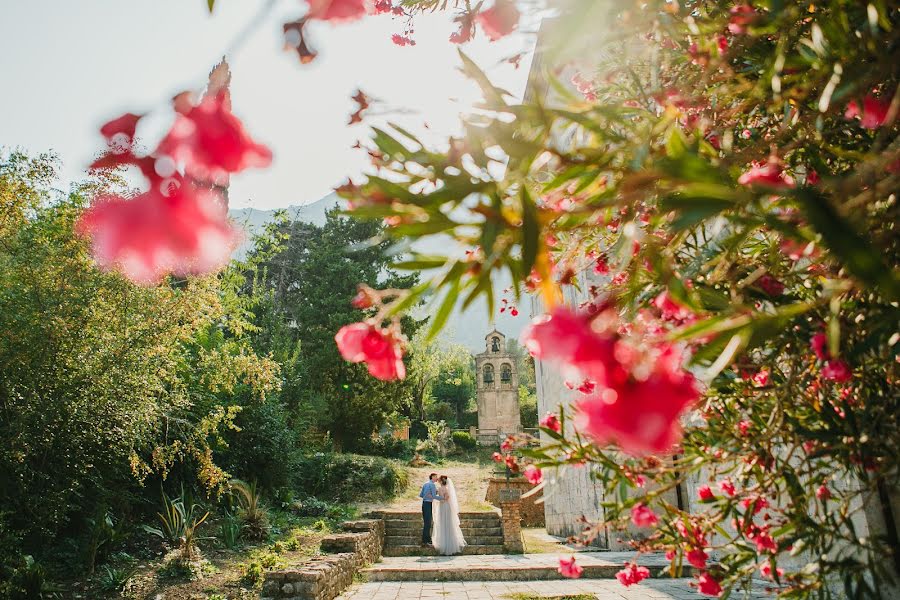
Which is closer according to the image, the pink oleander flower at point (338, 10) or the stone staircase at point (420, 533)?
the pink oleander flower at point (338, 10)

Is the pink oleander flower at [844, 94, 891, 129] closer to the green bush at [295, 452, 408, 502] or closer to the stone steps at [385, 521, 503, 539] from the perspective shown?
the stone steps at [385, 521, 503, 539]

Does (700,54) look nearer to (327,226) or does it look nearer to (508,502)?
(508,502)

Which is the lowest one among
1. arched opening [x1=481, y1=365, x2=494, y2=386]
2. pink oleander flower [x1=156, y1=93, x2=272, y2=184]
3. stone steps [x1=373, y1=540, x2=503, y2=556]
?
stone steps [x1=373, y1=540, x2=503, y2=556]

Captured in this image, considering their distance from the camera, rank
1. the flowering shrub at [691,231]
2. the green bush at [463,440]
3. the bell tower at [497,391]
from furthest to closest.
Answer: the bell tower at [497,391] < the green bush at [463,440] < the flowering shrub at [691,231]

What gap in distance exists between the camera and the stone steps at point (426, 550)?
10491 millimetres

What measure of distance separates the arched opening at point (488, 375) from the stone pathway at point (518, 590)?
2530 centimetres

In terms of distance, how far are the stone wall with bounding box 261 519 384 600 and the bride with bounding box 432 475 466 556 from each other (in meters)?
1.36

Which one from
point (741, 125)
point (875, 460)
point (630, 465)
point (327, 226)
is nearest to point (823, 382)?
point (875, 460)

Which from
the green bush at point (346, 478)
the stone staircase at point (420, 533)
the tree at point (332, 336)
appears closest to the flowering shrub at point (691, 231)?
the stone staircase at point (420, 533)

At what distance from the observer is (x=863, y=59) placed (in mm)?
1488

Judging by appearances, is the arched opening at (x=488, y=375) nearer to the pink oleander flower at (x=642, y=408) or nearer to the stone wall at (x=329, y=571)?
the stone wall at (x=329, y=571)

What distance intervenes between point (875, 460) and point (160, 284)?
739cm

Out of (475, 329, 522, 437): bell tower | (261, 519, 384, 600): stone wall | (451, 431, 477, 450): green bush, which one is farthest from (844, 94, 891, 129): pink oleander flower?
(475, 329, 522, 437): bell tower

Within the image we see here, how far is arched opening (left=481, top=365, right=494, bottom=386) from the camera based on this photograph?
32750mm
